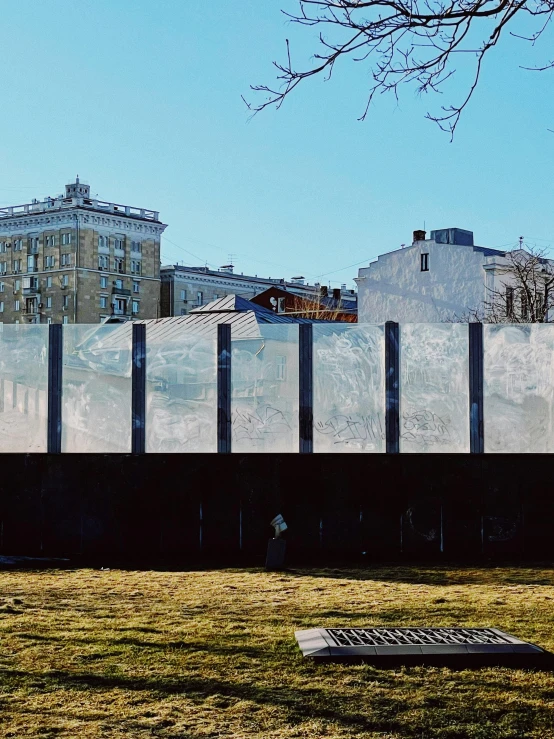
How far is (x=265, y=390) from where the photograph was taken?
45.2 feet

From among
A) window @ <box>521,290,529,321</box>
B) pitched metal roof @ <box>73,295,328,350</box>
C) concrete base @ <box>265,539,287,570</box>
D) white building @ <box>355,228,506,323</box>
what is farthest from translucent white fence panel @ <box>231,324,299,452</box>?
white building @ <box>355,228,506,323</box>

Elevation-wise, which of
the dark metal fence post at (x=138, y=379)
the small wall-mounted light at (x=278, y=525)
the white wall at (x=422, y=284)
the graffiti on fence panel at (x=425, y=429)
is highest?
the white wall at (x=422, y=284)

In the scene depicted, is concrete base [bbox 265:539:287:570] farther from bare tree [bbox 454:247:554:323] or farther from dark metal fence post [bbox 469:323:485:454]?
bare tree [bbox 454:247:554:323]

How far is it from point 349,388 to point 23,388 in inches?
166

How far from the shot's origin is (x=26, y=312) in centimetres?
11006

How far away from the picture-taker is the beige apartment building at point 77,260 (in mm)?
107562

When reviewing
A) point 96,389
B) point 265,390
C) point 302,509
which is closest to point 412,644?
point 302,509

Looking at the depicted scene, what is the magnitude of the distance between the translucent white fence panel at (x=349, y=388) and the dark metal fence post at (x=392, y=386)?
59 mm

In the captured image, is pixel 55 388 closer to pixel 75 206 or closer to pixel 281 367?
pixel 281 367

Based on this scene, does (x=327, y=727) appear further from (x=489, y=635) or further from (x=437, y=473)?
(x=437, y=473)

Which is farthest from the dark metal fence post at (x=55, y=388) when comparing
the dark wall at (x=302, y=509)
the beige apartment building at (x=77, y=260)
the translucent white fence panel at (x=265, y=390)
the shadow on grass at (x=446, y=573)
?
the beige apartment building at (x=77, y=260)

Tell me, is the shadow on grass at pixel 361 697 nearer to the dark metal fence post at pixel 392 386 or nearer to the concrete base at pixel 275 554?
the concrete base at pixel 275 554

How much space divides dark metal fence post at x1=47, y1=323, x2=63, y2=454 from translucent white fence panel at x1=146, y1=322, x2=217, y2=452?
3.73 ft

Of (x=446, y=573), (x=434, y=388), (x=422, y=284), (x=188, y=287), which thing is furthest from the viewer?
(x=188, y=287)
